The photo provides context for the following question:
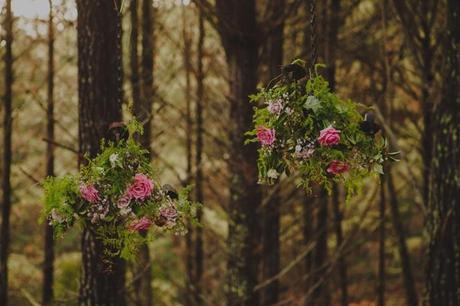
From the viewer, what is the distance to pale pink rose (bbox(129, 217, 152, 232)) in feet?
12.0

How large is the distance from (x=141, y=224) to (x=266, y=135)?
79 cm

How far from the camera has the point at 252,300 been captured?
279 inches

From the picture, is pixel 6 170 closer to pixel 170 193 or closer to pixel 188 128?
pixel 188 128

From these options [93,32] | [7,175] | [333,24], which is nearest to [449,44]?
[93,32]

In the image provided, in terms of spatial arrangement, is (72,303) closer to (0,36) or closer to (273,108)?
(0,36)

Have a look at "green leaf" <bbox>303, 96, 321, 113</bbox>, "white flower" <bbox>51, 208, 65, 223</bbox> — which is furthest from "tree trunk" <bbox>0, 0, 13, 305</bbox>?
"green leaf" <bbox>303, 96, 321, 113</bbox>

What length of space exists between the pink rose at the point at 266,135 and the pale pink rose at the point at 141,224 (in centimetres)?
73

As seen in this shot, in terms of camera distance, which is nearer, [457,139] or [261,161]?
[261,161]

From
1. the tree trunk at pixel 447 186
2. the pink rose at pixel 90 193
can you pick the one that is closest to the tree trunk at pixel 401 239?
the tree trunk at pixel 447 186

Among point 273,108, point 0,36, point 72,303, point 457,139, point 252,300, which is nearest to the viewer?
point 273,108

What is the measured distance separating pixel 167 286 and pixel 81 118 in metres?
10.8

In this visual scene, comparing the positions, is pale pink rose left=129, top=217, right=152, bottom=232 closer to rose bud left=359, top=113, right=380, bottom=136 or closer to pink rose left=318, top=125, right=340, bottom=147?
pink rose left=318, top=125, right=340, bottom=147

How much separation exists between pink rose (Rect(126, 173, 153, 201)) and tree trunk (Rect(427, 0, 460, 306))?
3.13 meters

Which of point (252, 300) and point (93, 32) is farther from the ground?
point (93, 32)
